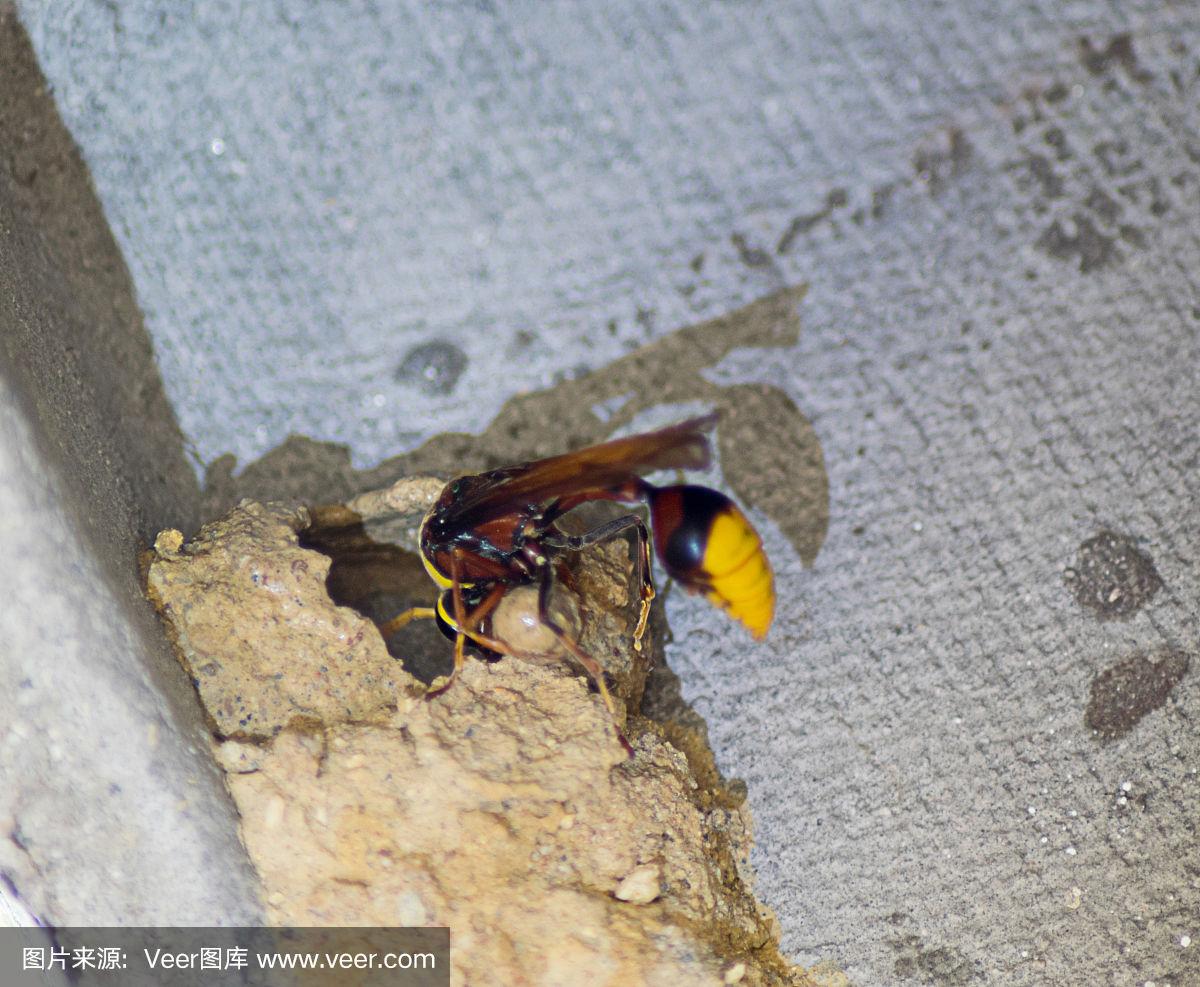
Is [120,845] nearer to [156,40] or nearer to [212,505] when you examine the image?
[212,505]

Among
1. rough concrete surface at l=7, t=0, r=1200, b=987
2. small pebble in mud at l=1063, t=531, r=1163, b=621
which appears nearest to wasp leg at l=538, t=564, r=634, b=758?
rough concrete surface at l=7, t=0, r=1200, b=987

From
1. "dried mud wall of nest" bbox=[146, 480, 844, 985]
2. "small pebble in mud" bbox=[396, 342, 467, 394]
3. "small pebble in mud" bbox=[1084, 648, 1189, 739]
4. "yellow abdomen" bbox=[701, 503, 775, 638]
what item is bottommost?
"dried mud wall of nest" bbox=[146, 480, 844, 985]

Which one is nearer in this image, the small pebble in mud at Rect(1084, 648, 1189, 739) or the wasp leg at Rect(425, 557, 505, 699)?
the wasp leg at Rect(425, 557, 505, 699)
